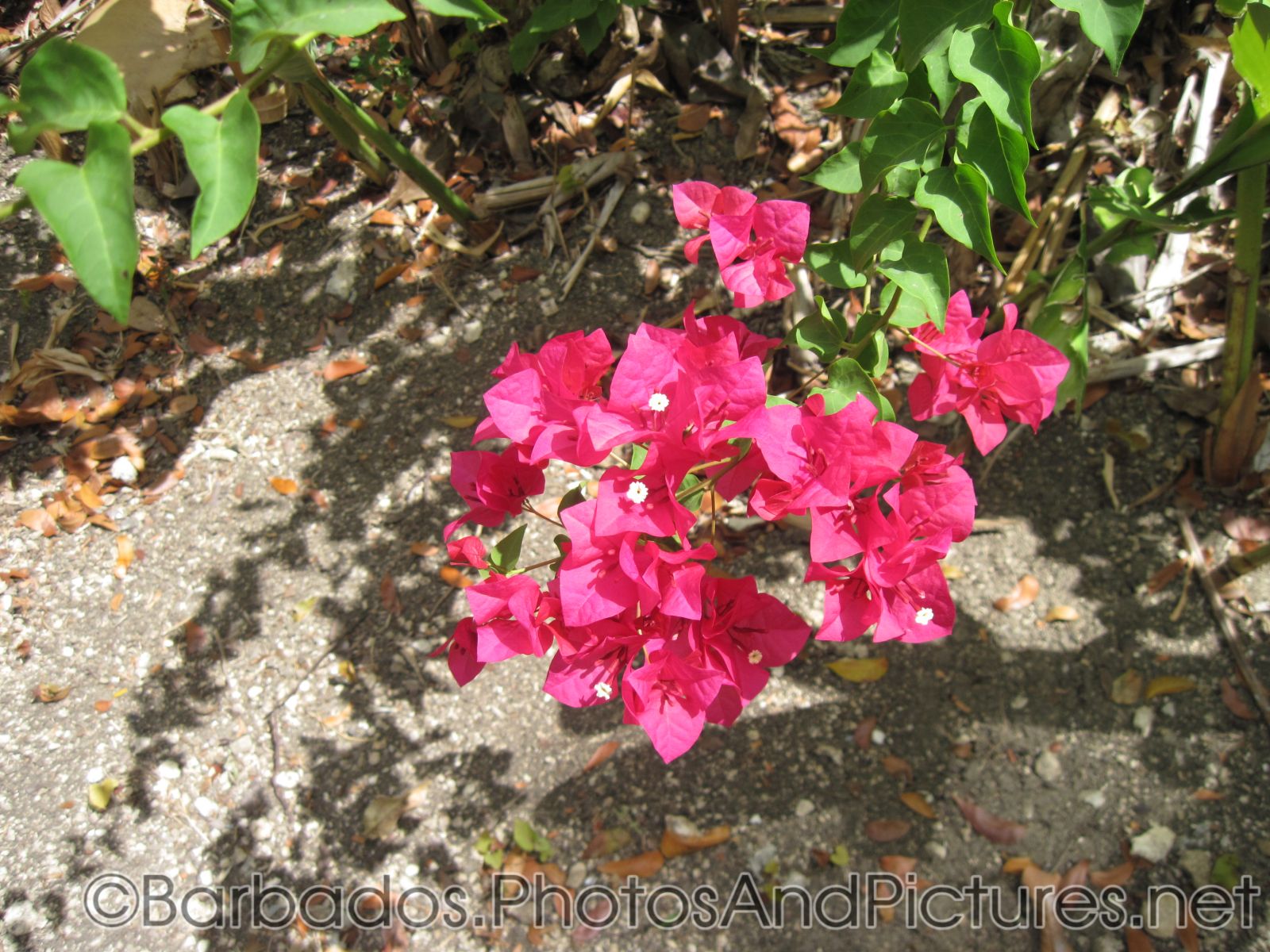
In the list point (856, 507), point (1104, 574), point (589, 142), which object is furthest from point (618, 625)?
point (589, 142)

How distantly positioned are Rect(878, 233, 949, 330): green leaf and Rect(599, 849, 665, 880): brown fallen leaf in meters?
1.30

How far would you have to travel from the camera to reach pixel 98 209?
2.54ft

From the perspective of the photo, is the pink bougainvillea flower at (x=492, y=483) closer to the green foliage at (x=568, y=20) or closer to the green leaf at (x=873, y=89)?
the green leaf at (x=873, y=89)

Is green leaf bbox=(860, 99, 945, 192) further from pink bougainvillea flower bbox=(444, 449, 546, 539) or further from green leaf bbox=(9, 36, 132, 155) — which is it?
green leaf bbox=(9, 36, 132, 155)

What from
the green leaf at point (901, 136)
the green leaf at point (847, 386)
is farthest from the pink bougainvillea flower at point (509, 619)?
the green leaf at point (901, 136)

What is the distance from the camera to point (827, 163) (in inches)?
46.4

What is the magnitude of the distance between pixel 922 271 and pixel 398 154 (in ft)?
4.57

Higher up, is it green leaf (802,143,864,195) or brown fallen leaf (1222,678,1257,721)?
green leaf (802,143,864,195)

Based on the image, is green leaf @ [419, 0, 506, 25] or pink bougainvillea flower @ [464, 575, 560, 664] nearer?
green leaf @ [419, 0, 506, 25]

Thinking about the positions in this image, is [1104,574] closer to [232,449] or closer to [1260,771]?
[1260,771]

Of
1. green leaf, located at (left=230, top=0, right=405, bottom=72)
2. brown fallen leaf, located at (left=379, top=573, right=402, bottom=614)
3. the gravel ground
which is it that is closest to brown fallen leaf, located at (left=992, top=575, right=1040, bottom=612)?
the gravel ground

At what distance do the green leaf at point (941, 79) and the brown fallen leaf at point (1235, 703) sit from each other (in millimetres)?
1508

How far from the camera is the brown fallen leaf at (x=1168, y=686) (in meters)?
1.75

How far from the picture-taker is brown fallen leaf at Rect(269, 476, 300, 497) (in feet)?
6.86
